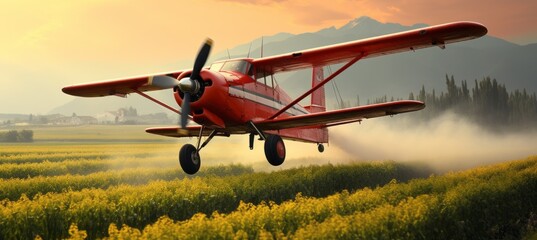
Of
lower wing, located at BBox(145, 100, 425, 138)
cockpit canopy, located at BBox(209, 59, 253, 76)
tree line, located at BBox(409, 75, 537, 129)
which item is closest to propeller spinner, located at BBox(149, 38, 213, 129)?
cockpit canopy, located at BBox(209, 59, 253, 76)

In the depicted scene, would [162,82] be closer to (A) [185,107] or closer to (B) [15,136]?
(A) [185,107]

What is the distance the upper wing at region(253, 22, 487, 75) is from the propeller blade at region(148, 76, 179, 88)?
3.55 m

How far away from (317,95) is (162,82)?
1330 centimetres

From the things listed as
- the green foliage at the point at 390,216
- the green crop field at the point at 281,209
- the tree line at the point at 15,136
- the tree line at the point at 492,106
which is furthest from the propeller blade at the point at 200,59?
the tree line at the point at 492,106

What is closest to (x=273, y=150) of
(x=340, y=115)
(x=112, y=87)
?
(x=340, y=115)

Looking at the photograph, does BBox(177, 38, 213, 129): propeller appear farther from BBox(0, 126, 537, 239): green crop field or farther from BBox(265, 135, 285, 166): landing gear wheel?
BBox(0, 126, 537, 239): green crop field

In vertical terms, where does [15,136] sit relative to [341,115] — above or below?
below

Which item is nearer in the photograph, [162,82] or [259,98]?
[162,82]

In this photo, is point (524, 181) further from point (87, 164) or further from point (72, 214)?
point (87, 164)

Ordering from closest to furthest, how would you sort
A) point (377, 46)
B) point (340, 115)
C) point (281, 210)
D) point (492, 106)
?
1. point (281, 210)
2. point (377, 46)
3. point (340, 115)
4. point (492, 106)

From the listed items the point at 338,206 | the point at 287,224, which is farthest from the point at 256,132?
the point at 287,224

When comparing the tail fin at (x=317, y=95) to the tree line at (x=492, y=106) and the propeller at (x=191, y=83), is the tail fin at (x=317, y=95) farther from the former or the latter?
the tree line at (x=492, y=106)

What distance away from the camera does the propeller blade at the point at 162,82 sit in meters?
16.7

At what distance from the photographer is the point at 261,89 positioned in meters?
19.5
